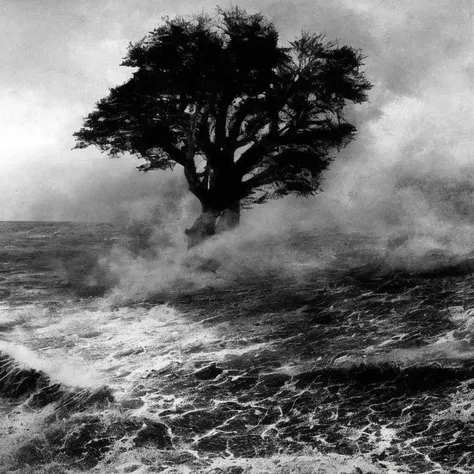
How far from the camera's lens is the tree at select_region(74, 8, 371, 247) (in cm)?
3131

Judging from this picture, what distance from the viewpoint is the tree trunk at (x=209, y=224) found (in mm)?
34125

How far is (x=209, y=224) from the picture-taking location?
34.2 m

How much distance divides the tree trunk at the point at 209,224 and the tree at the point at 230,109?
5 cm

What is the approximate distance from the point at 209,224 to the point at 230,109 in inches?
230

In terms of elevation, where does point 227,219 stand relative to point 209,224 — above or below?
above

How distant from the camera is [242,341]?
21016 mm

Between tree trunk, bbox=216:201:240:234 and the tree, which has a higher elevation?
the tree

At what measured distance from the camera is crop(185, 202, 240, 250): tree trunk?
34125 millimetres

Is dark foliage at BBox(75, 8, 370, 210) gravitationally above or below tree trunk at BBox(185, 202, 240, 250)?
above

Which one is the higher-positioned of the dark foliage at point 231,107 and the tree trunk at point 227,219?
the dark foliage at point 231,107

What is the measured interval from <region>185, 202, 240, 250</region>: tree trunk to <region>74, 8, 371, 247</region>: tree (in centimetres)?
5

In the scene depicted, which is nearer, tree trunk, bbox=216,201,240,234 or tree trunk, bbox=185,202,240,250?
tree trunk, bbox=185,202,240,250

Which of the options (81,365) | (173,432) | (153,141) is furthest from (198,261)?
(173,432)

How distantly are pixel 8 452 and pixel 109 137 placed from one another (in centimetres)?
2267
